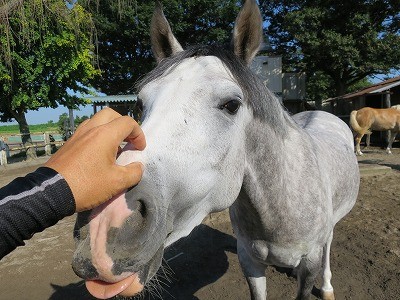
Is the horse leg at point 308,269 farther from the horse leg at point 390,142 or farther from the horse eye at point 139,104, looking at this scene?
the horse leg at point 390,142

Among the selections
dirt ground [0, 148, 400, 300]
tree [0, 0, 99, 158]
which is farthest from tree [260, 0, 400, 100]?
dirt ground [0, 148, 400, 300]

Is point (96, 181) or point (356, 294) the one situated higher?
point (96, 181)

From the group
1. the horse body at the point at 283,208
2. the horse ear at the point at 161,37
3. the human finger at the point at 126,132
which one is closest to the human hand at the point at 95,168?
the human finger at the point at 126,132

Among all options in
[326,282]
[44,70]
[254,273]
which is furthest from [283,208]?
[44,70]

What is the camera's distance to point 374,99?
65.9 feet

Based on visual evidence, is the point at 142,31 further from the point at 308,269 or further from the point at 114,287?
the point at 114,287

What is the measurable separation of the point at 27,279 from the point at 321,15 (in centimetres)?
2284

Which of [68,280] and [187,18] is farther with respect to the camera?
[187,18]

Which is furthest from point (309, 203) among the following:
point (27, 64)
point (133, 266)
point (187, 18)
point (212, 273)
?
point (187, 18)

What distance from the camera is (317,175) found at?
2.11 metres

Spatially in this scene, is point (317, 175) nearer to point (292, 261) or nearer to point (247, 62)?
point (292, 261)

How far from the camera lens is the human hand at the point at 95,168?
957 mm

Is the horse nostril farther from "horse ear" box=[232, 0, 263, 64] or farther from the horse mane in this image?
"horse ear" box=[232, 0, 263, 64]

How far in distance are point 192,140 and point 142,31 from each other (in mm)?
26275
